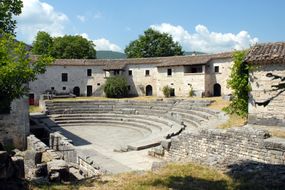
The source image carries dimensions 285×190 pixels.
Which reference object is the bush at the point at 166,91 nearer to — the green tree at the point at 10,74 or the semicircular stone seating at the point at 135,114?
the semicircular stone seating at the point at 135,114

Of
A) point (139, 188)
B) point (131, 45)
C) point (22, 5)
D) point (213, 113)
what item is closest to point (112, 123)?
point (213, 113)

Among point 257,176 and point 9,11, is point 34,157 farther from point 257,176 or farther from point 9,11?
point 257,176

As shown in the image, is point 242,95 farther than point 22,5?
Yes

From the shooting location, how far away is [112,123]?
2750 centimetres

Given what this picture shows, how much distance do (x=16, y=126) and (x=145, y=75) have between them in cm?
2303

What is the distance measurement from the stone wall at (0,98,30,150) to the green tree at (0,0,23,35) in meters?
6.00

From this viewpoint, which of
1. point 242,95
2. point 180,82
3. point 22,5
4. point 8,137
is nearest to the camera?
point 22,5

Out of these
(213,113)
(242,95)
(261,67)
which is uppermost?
(261,67)

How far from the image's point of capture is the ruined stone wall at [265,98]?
14266mm

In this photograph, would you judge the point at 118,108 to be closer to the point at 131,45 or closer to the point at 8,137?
the point at 8,137

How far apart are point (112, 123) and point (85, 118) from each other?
2876mm

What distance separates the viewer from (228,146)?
12297 mm

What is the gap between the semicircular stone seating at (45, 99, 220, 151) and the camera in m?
23.1

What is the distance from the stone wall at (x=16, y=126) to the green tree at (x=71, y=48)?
3824 centimetres
